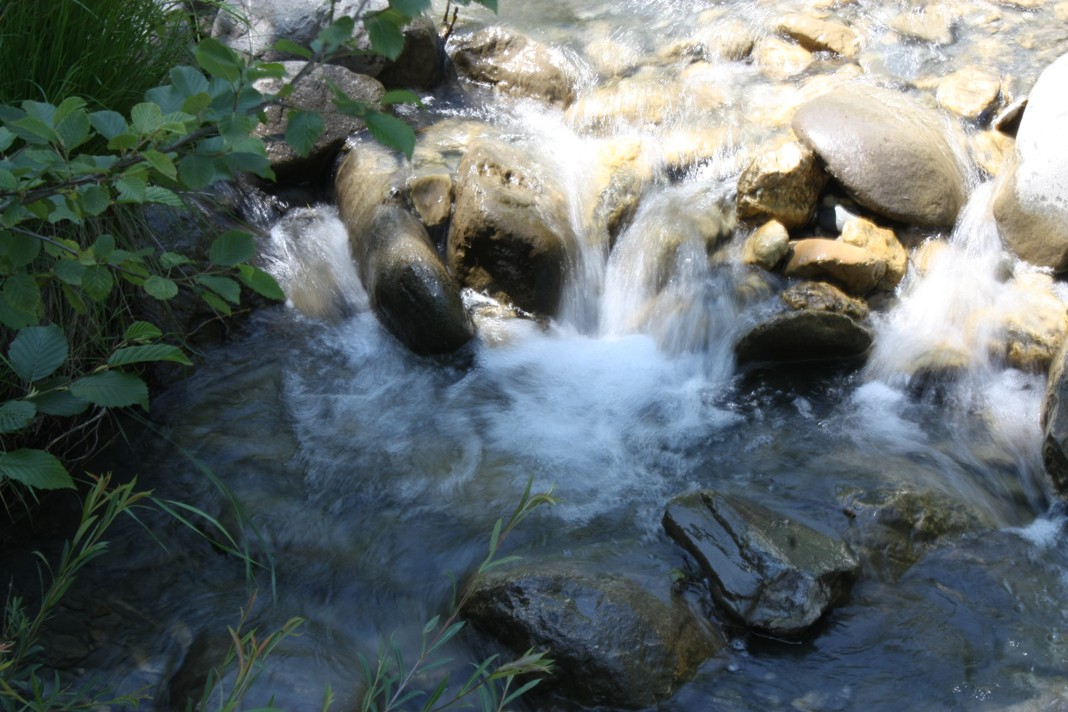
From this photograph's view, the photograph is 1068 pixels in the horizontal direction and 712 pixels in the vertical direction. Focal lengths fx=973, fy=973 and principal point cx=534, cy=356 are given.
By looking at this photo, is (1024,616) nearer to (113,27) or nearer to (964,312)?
(964,312)

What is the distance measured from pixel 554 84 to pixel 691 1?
1402mm

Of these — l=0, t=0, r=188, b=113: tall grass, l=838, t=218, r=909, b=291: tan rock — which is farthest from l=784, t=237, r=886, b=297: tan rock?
l=0, t=0, r=188, b=113: tall grass

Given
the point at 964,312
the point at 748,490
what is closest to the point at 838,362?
the point at 964,312

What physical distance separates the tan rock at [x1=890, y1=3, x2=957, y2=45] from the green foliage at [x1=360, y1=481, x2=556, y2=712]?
436 centimetres

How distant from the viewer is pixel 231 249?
1.96m

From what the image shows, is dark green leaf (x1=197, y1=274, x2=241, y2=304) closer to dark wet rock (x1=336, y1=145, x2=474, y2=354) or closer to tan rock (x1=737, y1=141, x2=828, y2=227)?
dark wet rock (x1=336, y1=145, x2=474, y2=354)

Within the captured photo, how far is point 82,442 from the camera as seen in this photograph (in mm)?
3369

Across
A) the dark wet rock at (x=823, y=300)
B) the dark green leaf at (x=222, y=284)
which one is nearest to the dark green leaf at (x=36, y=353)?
the dark green leaf at (x=222, y=284)

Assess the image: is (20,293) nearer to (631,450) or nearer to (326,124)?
(631,450)

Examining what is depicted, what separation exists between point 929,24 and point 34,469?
5.86 meters

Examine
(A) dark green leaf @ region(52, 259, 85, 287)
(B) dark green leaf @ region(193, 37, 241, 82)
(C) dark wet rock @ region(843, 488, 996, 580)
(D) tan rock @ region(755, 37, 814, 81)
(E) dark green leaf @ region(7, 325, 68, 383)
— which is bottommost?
(C) dark wet rock @ region(843, 488, 996, 580)

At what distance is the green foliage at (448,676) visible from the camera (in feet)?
5.46

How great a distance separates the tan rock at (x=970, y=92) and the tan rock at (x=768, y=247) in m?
1.44

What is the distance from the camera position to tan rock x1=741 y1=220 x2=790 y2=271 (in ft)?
15.6
